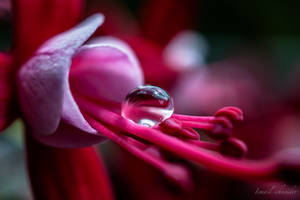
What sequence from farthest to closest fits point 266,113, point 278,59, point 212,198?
point 278,59, point 266,113, point 212,198

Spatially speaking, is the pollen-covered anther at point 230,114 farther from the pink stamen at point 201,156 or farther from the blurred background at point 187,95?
the blurred background at point 187,95

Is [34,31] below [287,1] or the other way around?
the other way around

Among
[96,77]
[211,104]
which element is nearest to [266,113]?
[211,104]

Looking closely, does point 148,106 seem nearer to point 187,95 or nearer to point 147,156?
point 147,156

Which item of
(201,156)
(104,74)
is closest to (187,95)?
(104,74)

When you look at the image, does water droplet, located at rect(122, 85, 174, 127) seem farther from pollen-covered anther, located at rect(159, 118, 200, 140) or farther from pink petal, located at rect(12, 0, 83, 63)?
pink petal, located at rect(12, 0, 83, 63)

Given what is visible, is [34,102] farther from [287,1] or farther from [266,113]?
[287,1]
